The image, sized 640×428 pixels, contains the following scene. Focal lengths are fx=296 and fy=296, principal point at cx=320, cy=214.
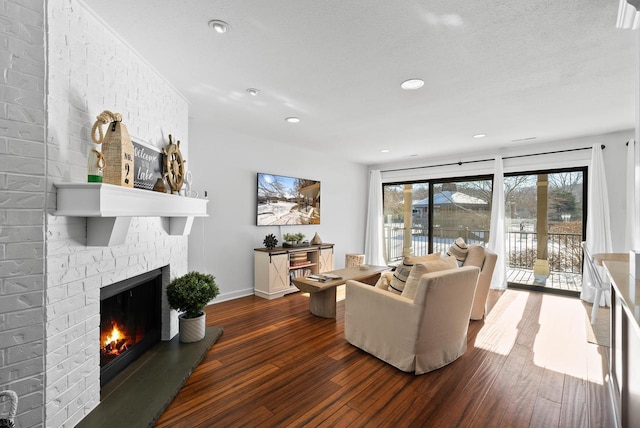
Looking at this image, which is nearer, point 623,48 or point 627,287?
point 627,287

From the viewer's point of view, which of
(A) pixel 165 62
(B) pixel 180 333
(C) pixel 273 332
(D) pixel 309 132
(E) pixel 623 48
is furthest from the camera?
(D) pixel 309 132

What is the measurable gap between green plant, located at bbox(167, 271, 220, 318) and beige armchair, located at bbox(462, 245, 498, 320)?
2.83 m

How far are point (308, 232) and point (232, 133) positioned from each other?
7.10 feet

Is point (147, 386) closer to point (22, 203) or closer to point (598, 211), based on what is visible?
point (22, 203)

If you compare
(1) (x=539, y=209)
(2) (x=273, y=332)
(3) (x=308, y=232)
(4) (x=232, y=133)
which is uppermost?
(4) (x=232, y=133)

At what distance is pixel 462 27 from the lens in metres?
1.84

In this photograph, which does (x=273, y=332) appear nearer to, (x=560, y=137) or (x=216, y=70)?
(x=216, y=70)

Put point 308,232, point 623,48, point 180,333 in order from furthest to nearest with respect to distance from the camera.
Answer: point 308,232 < point 180,333 < point 623,48

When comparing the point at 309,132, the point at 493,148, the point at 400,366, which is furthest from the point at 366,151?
the point at 400,366

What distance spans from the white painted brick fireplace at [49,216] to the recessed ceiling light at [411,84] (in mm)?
2216

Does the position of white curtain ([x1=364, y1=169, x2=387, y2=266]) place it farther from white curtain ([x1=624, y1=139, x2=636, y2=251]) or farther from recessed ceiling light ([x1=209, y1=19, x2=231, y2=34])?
recessed ceiling light ([x1=209, y1=19, x2=231, y2=34])

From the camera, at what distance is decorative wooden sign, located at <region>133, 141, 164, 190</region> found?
2219mm

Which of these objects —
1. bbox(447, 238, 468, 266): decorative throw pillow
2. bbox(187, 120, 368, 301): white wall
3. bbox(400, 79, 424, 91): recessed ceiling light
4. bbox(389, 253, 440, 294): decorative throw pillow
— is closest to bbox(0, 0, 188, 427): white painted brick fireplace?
bbox(187, 120, 368, 301): white wall

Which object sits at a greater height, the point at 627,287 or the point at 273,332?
the point at 627,287
